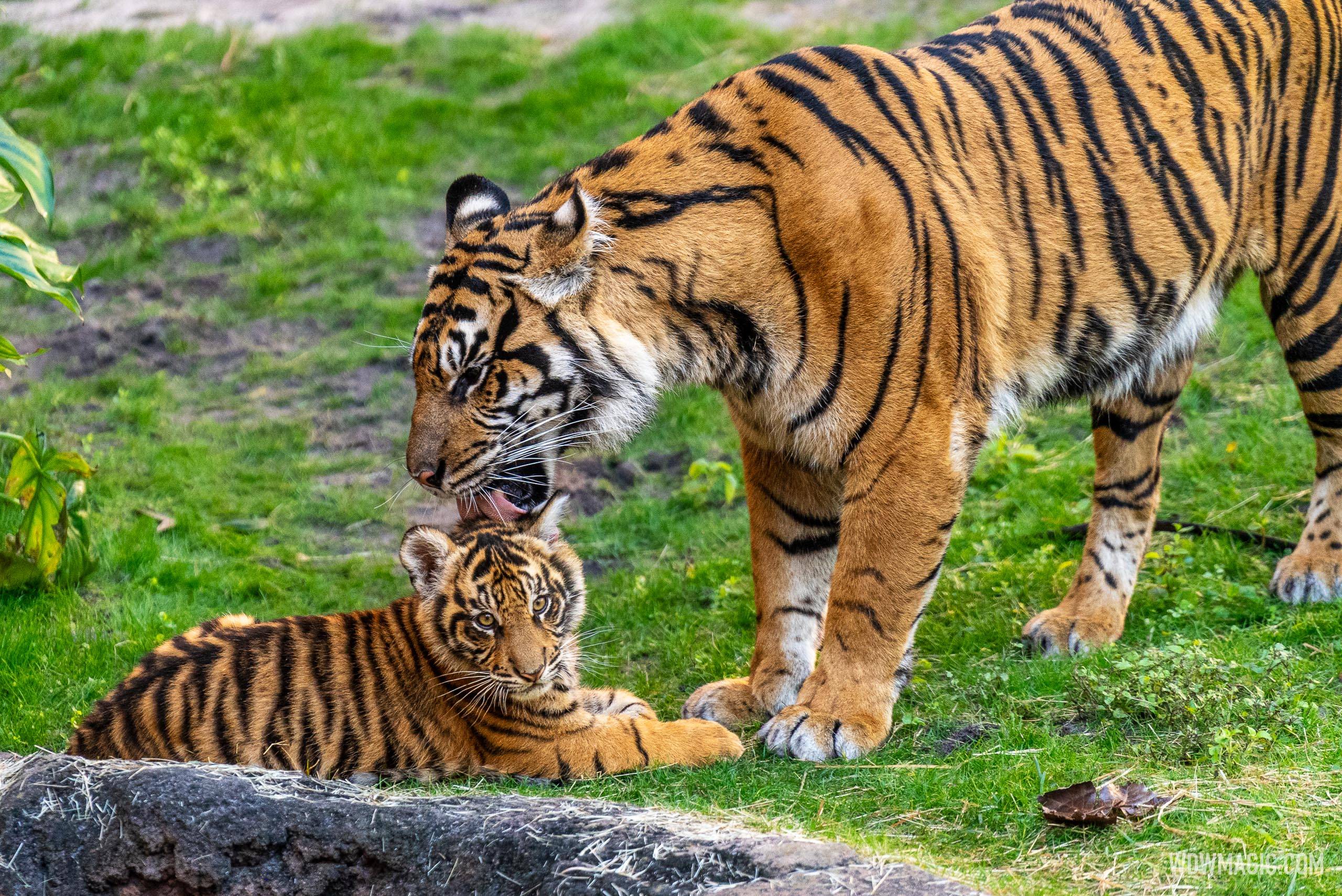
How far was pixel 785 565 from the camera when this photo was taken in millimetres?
4535

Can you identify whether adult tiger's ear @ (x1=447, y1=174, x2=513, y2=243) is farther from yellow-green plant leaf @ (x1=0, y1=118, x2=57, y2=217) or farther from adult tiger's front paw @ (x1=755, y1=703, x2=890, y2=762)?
adult tiger's front paw @ (x1=755, y1=703, x2=890, y2=762)

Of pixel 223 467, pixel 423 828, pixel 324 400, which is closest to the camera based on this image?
pixel 423 828

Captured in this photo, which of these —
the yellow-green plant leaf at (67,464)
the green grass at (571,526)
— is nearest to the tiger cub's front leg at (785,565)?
the green grass at (571,526)

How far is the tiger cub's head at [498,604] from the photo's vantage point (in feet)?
Answer: 12.8

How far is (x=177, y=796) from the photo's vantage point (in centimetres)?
338

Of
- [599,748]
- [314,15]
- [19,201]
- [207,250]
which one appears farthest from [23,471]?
[314,15]

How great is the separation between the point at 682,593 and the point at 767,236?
6.29ft

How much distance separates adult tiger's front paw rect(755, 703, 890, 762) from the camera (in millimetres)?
3916

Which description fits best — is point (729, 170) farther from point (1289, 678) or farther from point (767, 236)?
point (1289, 678)

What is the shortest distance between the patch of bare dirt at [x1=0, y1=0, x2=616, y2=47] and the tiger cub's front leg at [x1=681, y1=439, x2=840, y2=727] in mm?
6639

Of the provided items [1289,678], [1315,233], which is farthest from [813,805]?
[1315,233]

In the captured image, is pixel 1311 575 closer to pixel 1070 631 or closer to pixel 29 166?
pixel 1070 631

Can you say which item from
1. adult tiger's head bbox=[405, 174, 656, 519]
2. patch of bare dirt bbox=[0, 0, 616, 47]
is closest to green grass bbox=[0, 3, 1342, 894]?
patch of bare dirt bbox=[0, 0, 616, 47]

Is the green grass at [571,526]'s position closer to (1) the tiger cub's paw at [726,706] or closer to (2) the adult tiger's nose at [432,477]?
(1) the tiger cub's paw at [726,706]
